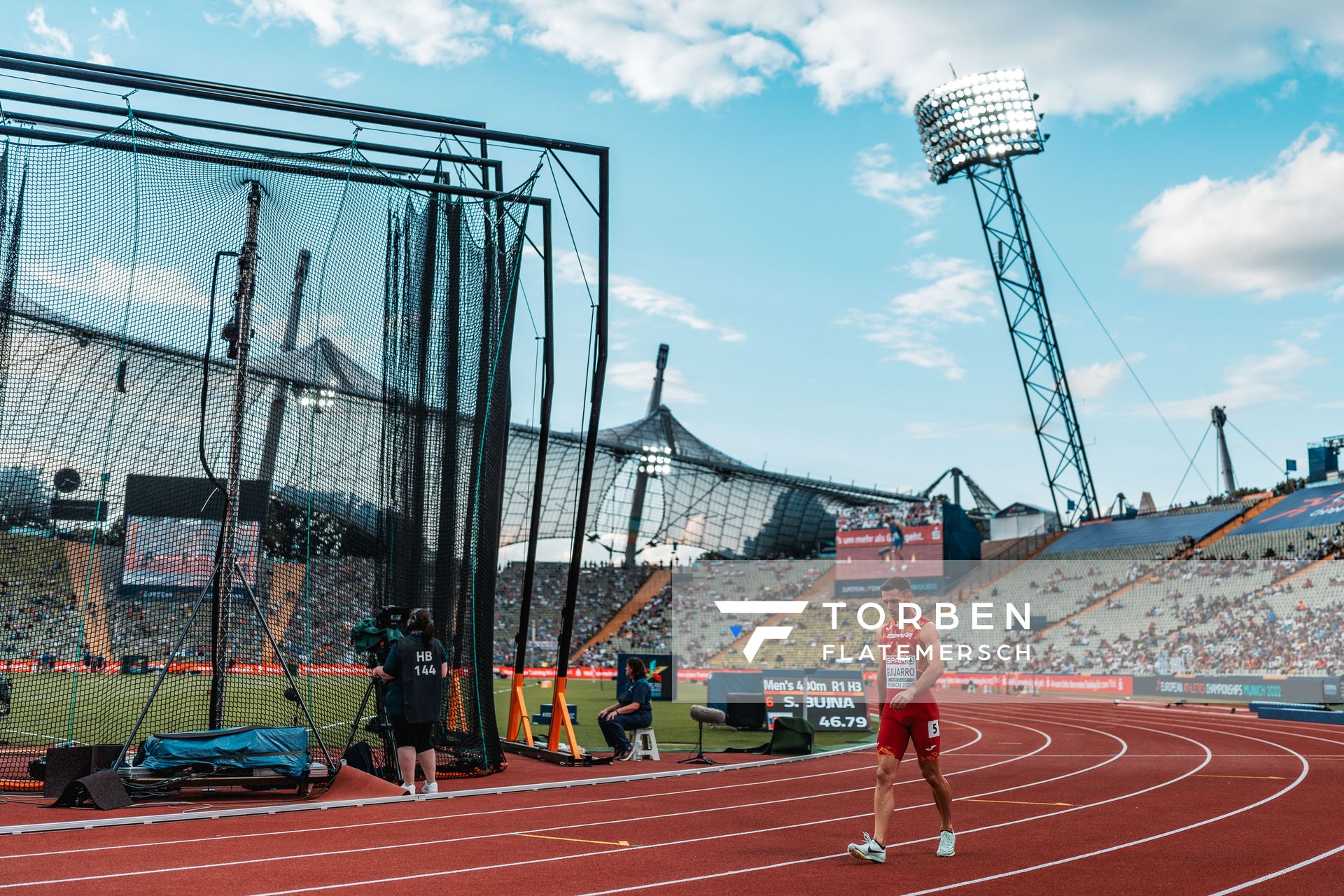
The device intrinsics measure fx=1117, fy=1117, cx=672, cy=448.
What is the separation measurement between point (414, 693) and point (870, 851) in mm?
4211

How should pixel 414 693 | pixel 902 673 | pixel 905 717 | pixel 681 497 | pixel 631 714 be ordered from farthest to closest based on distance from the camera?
1. pixel 681 497
2. pixel 631 714
3. pixel 414 693
4. pixel 902 673
5. pixel 905 717

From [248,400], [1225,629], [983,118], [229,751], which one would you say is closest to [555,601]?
[983,118]

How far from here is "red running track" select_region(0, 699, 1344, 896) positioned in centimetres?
591

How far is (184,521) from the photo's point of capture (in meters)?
12.8

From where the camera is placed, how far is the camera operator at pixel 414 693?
9.12 meters

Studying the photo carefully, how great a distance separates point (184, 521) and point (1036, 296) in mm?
44551

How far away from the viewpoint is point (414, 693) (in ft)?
29.9

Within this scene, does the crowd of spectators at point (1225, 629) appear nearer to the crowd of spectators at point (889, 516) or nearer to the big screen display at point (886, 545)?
the big screen display at point (886, 545)

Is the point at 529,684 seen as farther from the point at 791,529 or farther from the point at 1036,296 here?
the point at 791,529

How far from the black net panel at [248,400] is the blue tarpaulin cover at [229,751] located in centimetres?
61

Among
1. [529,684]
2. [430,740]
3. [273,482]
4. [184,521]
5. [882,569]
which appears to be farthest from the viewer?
[882,569]

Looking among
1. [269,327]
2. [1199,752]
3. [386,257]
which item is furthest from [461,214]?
[1199,752]

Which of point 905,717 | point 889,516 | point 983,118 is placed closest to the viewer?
point 905,717

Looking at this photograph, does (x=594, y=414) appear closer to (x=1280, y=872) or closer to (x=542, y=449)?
(x=542, y=449)
